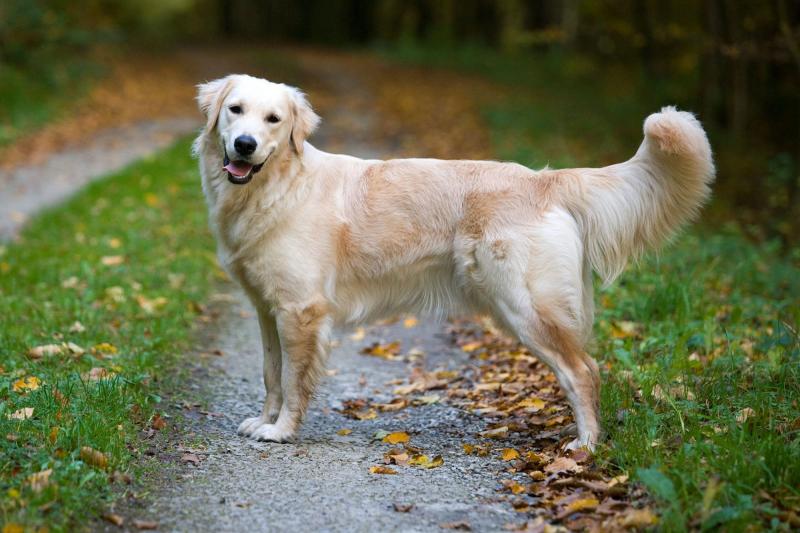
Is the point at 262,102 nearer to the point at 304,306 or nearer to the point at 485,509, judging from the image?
the point at 304,306

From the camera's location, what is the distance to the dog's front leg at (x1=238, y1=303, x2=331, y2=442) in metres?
4.74

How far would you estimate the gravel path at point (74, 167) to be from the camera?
11.5 metres

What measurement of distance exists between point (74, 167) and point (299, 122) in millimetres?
10462

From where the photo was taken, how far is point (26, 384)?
4805mm

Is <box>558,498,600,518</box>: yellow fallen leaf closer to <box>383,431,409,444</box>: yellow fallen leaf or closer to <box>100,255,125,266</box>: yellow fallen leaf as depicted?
<box>383,431,409,444</box>: yellow fallen leaf

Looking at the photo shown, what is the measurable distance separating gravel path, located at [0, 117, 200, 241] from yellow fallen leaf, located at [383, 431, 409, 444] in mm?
6678

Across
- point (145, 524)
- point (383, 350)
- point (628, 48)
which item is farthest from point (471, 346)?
point (628, 48)

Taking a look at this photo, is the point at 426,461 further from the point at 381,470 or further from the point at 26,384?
the point at 26,384

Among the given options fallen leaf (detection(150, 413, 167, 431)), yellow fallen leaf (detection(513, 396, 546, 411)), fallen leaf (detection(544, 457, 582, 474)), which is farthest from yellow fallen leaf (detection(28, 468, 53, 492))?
yellow fallen leaf (detection(513, 396, 546, 411))

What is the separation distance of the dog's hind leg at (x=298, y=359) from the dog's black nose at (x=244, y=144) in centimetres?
87

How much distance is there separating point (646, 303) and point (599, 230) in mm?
1947

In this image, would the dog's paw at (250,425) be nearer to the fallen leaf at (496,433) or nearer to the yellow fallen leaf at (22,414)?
the yellow fallen leaf at (22,414)

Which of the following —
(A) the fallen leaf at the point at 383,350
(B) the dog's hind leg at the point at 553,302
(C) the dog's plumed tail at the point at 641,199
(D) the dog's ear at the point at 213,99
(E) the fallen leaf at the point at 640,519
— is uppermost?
(D) the dog's ear at the point at 213,99

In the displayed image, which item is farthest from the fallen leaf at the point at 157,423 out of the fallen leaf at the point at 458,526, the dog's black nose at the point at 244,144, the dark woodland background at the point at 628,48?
the dark woodland background at the point at 628,48
